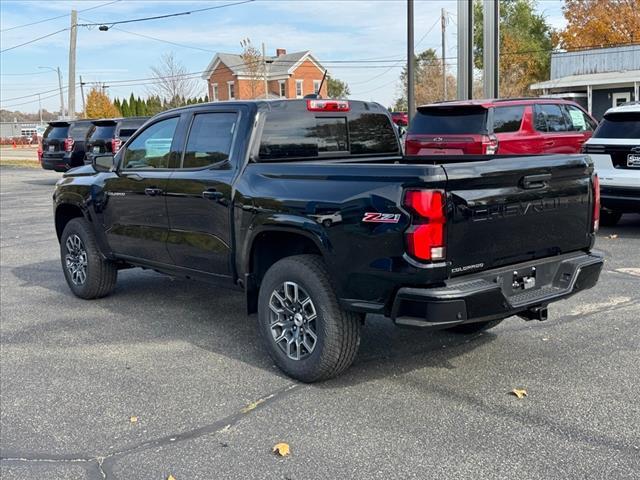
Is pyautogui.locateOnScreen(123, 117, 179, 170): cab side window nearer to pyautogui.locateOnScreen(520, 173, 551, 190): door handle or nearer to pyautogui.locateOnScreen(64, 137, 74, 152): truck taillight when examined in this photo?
pyautogui.locateOnScreen(520, 173, 551, 190): door handle

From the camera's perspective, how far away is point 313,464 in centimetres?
362

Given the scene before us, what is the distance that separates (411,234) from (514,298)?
2.83ft

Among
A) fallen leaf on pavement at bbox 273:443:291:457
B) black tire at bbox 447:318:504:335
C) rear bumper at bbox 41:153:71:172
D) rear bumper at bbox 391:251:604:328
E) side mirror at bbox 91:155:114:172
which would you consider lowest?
fallen leaf on pavement at bbox 273:443:291:457

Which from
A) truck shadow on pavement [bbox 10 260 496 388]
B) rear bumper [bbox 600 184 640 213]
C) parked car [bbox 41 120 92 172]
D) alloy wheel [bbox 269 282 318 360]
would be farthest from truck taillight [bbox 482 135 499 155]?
parked car [bbox 41 120 92 172]

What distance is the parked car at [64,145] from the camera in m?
20.4

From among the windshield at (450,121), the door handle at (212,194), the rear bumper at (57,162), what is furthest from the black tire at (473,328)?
the rear bumper at (57,162)

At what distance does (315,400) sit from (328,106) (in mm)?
2442

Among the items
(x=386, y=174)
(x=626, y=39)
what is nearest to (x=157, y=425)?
A: (x=386, y=174)

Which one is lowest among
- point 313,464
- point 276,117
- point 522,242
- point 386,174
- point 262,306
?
point 313,464

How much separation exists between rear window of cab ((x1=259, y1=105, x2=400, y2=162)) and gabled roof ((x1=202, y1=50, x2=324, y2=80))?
57.5 meters

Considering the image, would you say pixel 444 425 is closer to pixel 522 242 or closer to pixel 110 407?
pixel 522 242

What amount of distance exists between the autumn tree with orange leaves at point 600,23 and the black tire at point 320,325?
44.0 meters

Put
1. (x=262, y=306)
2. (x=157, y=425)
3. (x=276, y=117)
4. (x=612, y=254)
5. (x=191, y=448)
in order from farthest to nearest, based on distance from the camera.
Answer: (x=612, y=254) < (x=276, y=117) < (x=262, y=306) < (x=157, y=425) < (x=191, y=448)

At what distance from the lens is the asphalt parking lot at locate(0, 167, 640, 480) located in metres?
3.63
